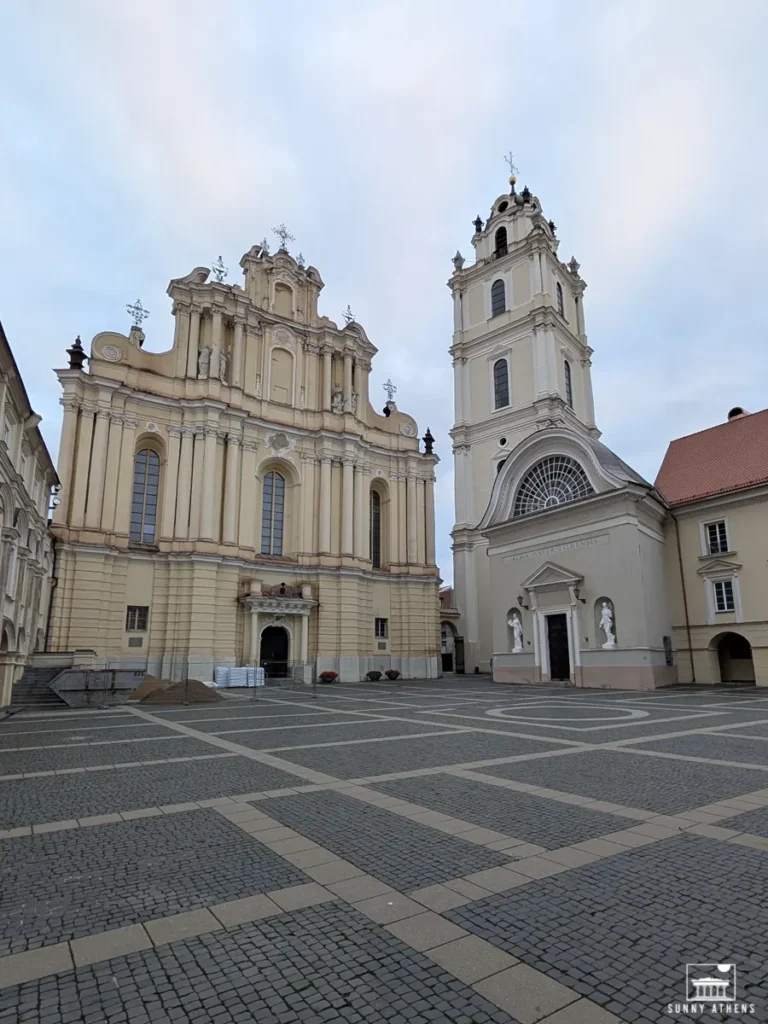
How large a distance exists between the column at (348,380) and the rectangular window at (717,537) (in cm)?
2215

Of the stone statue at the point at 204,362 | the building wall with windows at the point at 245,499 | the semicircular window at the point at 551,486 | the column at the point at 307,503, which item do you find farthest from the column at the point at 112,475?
the semicircular window at the point at 551,486

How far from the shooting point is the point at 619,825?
627 centimetres

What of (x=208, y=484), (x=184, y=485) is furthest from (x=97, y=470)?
(x=208, y=484)

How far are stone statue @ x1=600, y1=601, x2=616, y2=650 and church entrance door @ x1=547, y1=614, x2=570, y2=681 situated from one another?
2.39 m

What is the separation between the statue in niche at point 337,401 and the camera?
40219mm

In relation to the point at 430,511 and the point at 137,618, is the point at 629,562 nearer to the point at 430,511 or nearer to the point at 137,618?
the point at 430,511

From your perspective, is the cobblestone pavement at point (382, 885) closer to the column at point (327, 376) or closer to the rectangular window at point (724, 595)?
the rectangular window at point (724, 595)

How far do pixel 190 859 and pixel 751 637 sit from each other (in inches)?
1124

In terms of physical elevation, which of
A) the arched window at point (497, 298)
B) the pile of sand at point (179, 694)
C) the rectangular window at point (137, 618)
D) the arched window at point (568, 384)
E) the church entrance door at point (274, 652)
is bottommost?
the pile of sand at point (179, 694)

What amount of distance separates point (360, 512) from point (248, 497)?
286 inches

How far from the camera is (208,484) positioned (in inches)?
1337

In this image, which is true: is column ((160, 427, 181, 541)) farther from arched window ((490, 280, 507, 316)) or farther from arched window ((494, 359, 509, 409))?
arched window ((490, 280, 507, 316))

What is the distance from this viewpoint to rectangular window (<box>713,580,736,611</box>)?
93.5 ft

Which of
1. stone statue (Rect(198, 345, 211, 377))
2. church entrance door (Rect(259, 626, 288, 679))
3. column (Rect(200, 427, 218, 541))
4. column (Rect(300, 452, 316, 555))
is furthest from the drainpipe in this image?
stone statue (Rect(198, 345, 211, 377))
